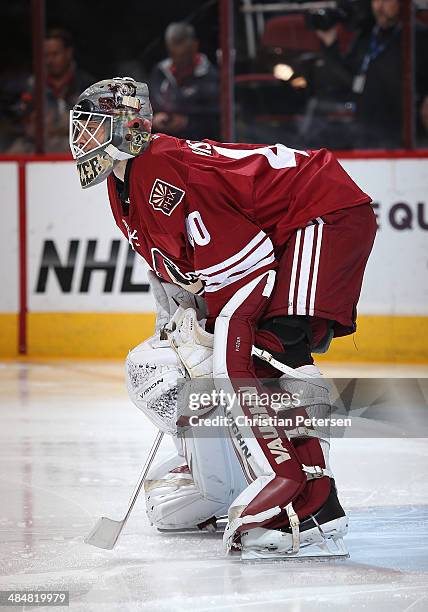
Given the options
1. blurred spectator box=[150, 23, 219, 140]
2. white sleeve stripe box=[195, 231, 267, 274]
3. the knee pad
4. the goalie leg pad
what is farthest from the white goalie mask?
blurred spectator box=[150, 23, 219, 140]

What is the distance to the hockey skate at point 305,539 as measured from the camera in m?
2.82

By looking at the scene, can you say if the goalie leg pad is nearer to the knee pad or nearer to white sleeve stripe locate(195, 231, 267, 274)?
the knee pad

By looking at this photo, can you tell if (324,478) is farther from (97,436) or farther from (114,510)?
(97,436)

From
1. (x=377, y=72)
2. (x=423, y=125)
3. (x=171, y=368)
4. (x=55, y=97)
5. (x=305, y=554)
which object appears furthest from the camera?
(x=55, y=97)

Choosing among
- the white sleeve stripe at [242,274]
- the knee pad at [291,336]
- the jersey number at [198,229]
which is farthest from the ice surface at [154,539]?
the jersey number at [198,229]

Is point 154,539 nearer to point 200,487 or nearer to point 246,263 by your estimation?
point 200,487

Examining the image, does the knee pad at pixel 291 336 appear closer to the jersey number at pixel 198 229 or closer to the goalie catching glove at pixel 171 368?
the goalie catching glove at pixel 171 368

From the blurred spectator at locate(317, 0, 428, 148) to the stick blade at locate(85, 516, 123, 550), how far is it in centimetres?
429

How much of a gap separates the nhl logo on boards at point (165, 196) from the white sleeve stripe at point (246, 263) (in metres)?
0.17

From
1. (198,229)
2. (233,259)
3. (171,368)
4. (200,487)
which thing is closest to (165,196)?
(198,229)

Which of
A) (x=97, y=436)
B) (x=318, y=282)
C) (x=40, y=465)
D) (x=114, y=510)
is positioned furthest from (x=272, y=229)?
(x=97, y=436)

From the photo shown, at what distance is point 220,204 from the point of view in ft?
9.46

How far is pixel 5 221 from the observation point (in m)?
6.74

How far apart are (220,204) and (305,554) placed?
31.5 inches
